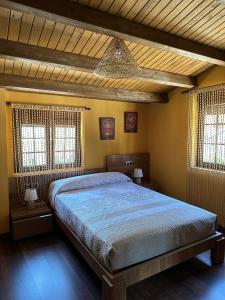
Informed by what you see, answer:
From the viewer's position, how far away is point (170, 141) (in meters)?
4.35

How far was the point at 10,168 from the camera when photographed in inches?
138

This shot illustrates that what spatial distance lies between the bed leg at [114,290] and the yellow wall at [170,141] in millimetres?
2583

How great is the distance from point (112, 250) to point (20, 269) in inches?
51.5

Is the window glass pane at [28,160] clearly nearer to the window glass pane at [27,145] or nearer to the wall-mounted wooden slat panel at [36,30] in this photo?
the window glass pane at [27,145]

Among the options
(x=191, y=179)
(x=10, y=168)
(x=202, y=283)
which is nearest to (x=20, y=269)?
(x=10, y=168)

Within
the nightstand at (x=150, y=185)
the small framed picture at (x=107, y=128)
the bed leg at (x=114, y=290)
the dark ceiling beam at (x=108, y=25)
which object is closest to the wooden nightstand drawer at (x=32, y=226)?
the bed leg at (x=114, y=290)

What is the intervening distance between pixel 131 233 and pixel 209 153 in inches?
87.8

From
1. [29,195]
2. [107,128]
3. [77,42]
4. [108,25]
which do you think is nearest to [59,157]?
[29,195]

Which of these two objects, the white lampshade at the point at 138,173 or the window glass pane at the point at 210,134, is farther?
the white lampshade at the point at 138,173

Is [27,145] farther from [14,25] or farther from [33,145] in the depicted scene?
[14,25]

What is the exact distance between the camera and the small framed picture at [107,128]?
14.1 ft

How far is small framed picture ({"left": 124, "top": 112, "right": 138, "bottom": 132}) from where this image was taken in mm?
4590

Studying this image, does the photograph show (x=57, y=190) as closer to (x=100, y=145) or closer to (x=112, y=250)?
(x=100, y=145)

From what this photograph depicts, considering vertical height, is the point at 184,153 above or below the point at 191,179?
above
